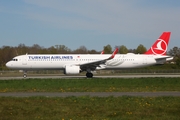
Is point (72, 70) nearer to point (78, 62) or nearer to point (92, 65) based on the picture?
point (92, 65)

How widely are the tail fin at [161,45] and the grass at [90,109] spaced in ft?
103

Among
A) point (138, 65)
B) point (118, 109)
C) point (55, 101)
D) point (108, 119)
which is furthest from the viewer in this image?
point (138, 65)

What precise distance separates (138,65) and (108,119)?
33.2 meters

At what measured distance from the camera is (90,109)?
1259 centimetres

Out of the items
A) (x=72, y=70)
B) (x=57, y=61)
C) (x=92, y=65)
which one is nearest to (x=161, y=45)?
→ (x=92, y=65)

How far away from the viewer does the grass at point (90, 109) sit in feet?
36.1

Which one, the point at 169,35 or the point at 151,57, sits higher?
the point at 169,35

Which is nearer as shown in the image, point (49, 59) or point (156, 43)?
point (49, 59)

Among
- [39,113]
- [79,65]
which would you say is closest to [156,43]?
[79,65]

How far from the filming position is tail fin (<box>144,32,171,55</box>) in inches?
1816

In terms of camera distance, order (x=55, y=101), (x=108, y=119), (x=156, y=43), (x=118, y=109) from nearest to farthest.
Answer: (x=108, y=119) → (x=118, y=109) → (x=55, y=101) → (x=156, y=43)

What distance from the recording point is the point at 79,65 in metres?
39.2

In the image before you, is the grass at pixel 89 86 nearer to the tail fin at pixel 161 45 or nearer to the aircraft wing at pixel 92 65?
the aircraft wing at pixel 92 65

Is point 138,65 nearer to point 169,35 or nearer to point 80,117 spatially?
point 169,35
